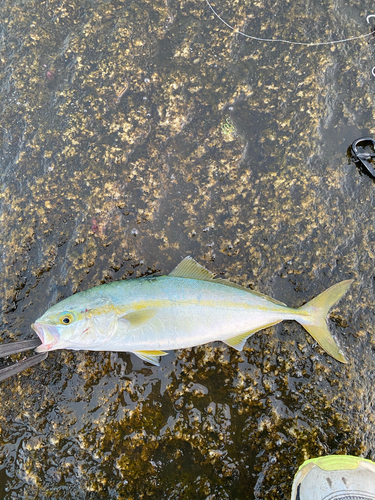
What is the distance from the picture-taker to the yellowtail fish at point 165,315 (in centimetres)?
227

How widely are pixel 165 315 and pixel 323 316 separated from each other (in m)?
1.27

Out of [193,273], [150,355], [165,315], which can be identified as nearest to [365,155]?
[193,273]

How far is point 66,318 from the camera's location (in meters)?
2.26

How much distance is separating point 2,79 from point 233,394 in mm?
3691

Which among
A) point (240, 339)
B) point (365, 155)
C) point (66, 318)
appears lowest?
point (240, 339)

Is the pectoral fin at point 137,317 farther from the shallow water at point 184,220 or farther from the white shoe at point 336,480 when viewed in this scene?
the white shoe at point 336,480

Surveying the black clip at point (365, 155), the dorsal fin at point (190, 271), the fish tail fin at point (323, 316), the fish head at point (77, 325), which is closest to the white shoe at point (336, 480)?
the fish tail fin at point (323, 316)

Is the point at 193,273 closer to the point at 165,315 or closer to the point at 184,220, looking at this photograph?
the point at 165,315

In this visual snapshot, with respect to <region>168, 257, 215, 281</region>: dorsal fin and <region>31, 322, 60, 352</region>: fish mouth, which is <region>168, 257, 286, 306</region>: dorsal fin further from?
<region>31, 322, 60, 352</region>: fish mouth

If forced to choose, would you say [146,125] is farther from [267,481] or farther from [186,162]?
[267,481]

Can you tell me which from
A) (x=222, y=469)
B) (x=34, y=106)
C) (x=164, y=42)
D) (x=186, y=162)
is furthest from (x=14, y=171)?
(x=222, y=469)

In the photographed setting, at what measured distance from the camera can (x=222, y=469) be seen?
8.52ft

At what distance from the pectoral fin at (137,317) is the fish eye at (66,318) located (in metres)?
0.34

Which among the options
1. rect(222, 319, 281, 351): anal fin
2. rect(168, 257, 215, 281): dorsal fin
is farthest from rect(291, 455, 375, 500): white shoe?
rect(168, 257, 215, 281): dorsal fin
